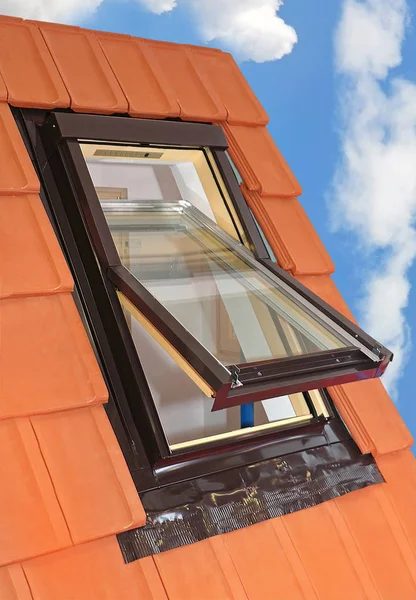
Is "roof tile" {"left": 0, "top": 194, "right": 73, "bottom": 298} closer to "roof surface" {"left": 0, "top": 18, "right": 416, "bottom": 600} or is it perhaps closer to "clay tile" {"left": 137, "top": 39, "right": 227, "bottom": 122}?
"roof surface" {"left": 0, "top": 18, "right": 416, "bottom": 600}

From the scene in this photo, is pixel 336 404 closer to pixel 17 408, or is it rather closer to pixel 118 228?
pixel 118 228

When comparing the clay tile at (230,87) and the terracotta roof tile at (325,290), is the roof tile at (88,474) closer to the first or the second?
the terracotta roof tile at (325,290)

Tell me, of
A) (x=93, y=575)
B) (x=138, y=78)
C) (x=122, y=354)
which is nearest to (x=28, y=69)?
(x=138, y=78)

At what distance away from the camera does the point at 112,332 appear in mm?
1243

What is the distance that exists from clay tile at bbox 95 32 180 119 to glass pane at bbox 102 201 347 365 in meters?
0.22

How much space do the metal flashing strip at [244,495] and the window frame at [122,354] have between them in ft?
0.07

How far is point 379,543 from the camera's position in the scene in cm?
137

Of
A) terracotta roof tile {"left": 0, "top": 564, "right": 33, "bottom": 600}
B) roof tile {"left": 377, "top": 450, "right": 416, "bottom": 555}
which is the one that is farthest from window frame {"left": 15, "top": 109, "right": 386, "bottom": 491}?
terracotta roof tile {"left": 0, "top": 564, "right": 33, "bottom": 600}

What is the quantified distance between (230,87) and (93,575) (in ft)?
4.30

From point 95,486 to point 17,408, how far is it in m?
0.17

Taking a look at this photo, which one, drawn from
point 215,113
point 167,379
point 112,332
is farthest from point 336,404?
point 215,113

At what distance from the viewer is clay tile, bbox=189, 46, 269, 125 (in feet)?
5.90

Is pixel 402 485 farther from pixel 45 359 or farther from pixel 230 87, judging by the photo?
pixel 230 87

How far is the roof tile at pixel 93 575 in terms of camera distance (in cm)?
97
